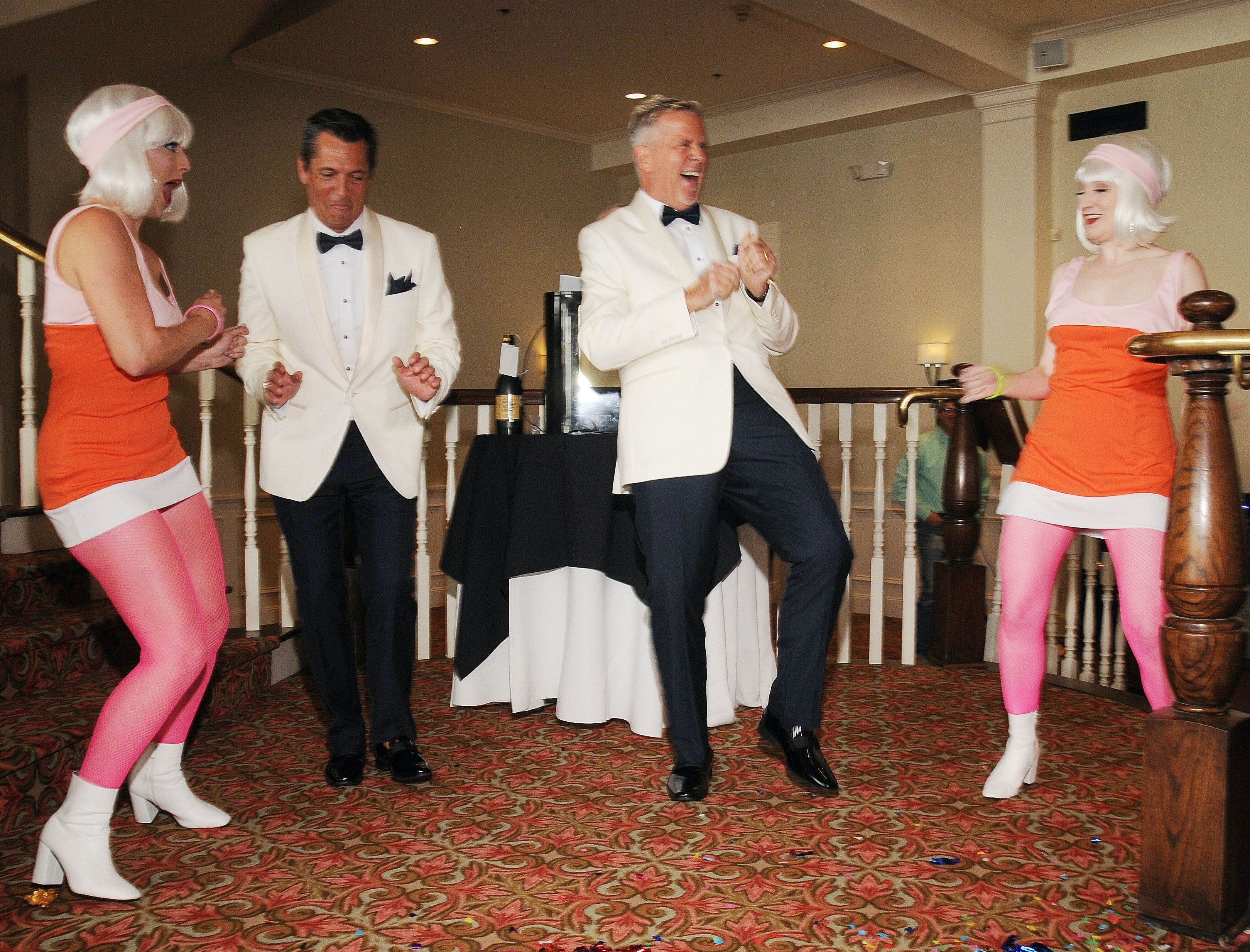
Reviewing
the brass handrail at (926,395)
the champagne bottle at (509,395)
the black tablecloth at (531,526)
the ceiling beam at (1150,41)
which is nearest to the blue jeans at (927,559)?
the brass handrail at (926,395)

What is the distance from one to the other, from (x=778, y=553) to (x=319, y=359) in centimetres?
122

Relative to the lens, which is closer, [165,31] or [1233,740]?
[1233,740]

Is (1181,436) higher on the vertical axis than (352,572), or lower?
higher

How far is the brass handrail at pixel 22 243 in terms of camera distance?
3613 mm

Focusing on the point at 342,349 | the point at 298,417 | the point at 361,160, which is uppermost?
the point at 361,160

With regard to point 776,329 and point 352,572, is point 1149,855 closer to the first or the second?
point 776,329

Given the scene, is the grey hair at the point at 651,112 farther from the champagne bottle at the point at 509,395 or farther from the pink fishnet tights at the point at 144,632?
the pink fishnet tights at the point at 144,632

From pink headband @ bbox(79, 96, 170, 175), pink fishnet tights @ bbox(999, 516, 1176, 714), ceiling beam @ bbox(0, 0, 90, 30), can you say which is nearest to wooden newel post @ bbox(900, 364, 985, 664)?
pink fishnet tights @ bbox(999, 516, 1176, 714)

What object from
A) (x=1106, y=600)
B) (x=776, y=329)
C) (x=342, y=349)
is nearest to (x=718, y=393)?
(x=776, y=329)

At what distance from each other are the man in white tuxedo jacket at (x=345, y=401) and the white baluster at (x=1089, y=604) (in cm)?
309

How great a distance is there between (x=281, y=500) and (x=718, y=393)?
1103mm

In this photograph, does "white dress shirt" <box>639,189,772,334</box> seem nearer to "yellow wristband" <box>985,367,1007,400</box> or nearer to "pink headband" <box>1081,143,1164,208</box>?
"yellow wristband" <box>985,367,1007,400</box>

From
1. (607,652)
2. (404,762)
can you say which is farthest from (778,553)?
(404,762)

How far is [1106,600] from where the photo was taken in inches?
185
